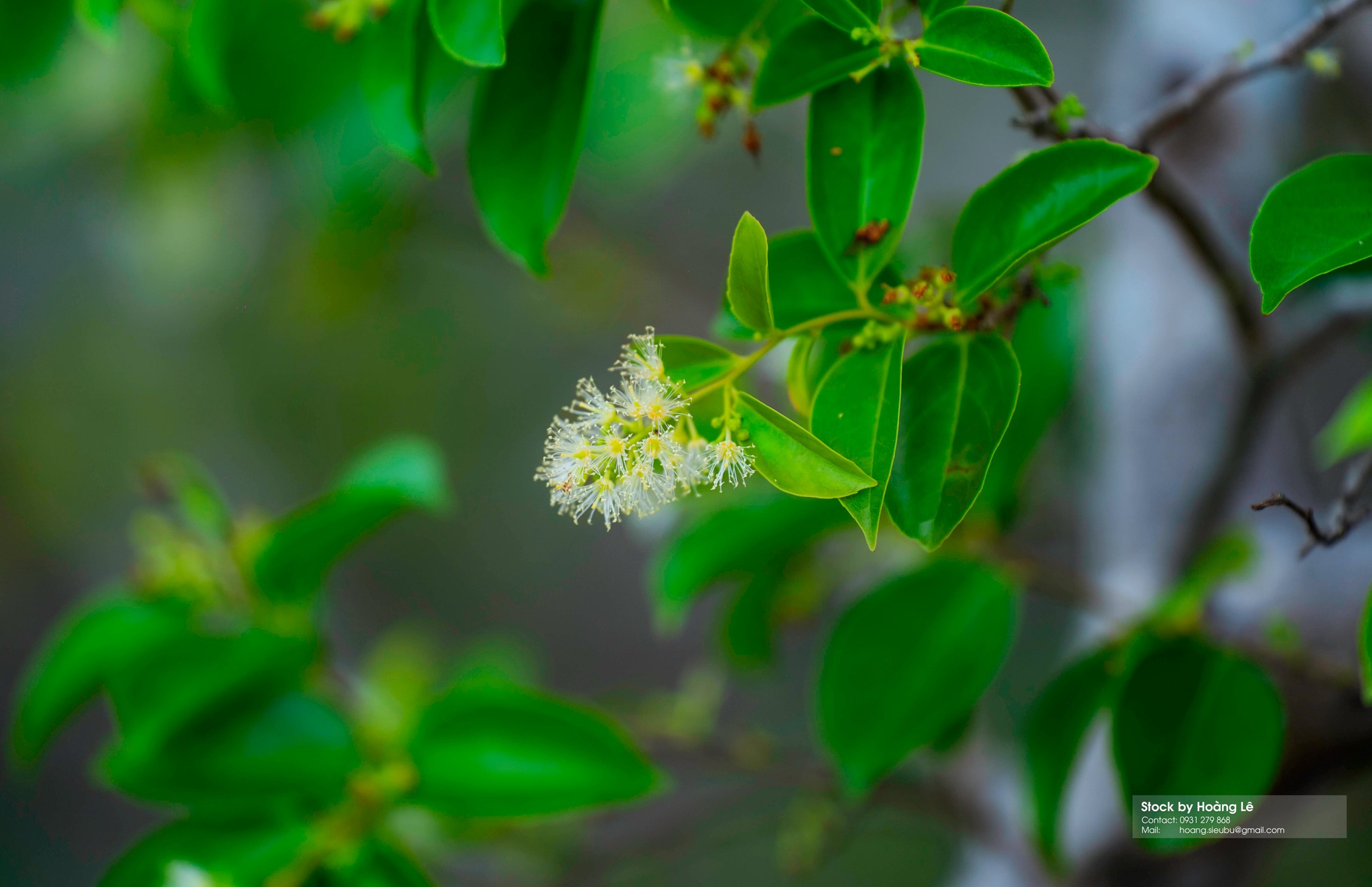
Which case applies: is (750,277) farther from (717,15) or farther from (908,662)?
(908,662)

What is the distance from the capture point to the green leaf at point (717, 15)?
1.28ft

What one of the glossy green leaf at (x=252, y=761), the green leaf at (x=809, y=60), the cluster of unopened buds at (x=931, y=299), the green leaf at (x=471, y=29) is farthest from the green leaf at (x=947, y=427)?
the glossy green leaf at (x=252, y=761)

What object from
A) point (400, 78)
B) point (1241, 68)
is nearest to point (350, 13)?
point (400, 78)

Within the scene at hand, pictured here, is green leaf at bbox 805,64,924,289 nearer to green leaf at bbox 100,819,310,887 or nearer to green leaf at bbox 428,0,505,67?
green leaf at bbox 428,0,505,67

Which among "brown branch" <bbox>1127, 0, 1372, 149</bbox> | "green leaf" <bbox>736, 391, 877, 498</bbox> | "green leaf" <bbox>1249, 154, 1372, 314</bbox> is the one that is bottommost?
"green leaf" <bbox>736, 391, 877, 498</bbox>

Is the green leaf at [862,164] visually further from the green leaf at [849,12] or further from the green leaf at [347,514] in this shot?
the green leaf at [347,514]

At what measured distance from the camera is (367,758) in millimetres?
708

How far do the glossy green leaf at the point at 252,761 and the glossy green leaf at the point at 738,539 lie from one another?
281 mm

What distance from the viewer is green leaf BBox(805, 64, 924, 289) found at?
1.25 feet

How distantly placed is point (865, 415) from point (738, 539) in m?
0.32

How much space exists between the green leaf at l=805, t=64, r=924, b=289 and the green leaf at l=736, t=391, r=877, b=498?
0.28 feet

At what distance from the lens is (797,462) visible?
1.09 ft

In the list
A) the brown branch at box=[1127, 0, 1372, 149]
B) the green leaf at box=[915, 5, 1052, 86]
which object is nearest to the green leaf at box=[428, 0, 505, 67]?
the green leaf at box=[915, 5, 1052, 86]

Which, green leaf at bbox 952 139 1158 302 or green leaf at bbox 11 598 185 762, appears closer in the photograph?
green leaf at bbox 952 139 1158 302
